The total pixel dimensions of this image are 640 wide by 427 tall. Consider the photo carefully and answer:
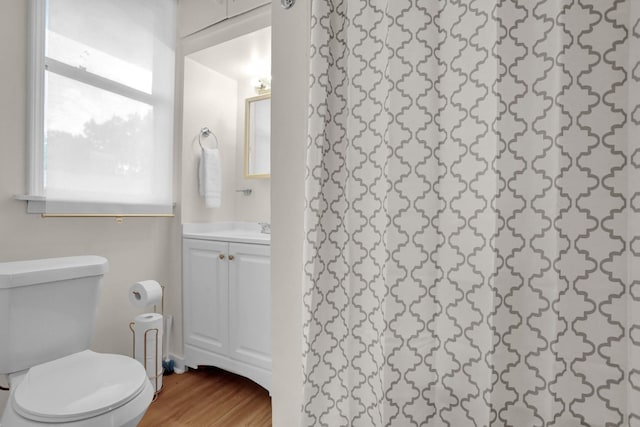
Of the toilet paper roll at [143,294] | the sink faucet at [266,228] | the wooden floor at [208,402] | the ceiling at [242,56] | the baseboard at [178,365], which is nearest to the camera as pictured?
the wooden floor at [208,402]

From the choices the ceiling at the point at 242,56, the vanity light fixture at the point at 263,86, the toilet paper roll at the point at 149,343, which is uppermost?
the ceiling at the point at 242,56

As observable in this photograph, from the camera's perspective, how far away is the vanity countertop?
1832mm

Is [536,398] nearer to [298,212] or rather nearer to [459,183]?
[459,183]

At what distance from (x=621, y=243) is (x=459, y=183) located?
0.35 meters

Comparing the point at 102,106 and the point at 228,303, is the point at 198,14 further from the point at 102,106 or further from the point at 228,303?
the point at 228,303

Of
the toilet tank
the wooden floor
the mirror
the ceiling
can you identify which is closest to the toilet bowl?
the toilet tank

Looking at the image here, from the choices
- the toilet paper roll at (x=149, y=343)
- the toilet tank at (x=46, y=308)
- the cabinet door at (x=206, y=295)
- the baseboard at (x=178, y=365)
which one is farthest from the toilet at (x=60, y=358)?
the baseboard at (x=178, y=365)

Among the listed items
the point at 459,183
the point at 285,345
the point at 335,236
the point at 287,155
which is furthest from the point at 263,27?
the point at 285,345

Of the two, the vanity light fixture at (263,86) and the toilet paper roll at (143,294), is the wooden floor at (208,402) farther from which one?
the vanity light fixture at (263,86)

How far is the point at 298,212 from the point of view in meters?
1.20

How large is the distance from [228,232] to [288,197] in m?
1.22

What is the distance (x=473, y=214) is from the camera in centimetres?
85

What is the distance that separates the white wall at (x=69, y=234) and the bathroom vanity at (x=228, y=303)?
0.55 feet

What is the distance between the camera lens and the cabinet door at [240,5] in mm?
1815
